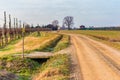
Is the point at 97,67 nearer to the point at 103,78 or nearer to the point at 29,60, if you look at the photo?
the point at 103,78

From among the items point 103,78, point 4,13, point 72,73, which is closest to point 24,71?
point 72,73

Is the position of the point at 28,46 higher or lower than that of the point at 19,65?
lower

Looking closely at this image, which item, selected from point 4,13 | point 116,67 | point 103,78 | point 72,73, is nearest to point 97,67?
point 116,67

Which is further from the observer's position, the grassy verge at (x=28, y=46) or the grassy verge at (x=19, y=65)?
the grassy verge at (x=28, y=46)

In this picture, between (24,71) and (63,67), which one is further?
(24,71)

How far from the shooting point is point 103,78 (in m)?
20.0

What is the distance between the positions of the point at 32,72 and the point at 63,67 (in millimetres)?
6000

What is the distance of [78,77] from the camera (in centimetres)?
2061

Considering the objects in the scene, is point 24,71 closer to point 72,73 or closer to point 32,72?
point 32,72

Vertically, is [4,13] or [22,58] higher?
[4,13]

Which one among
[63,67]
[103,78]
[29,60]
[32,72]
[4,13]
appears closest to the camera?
[103,78]

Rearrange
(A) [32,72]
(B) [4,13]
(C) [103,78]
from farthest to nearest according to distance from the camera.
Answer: (B) [4,13] → (A) [32,72] → (C) [103,78]

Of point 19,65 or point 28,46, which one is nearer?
point 19,65

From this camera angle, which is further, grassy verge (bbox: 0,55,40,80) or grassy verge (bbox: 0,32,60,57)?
grassy verge (bbox: 0,32,60,57)
